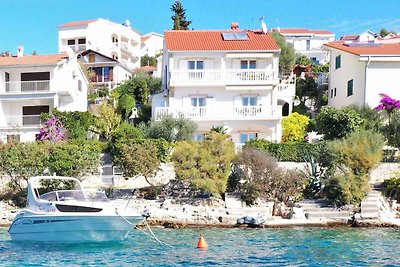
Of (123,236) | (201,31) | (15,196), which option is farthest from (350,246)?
(201,31)

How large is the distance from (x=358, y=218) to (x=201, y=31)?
75.3ft

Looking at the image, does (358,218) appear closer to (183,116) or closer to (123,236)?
(123,236)

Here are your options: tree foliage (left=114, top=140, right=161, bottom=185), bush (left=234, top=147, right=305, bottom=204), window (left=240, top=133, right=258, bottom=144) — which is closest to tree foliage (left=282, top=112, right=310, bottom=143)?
window (left=240, top=133, right=258, bottom=144)

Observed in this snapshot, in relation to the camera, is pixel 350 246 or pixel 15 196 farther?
pixel 15 196

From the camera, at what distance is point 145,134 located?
119ft

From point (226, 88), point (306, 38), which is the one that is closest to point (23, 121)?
point (226, 88)

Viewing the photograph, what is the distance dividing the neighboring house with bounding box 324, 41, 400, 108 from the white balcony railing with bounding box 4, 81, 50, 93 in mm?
23290

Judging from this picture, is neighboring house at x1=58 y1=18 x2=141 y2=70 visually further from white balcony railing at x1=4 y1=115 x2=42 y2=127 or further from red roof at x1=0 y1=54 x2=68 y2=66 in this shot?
white balcony railing at x1=4 y1=115 x2=42 y2=127

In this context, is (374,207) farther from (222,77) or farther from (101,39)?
(101,39)

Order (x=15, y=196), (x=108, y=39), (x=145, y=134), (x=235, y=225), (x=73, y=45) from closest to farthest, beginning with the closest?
(x=235, y=225) < (x=15, y=196) < (x=145, y=134) < (x=73, y=45) < (x=108, y=39)

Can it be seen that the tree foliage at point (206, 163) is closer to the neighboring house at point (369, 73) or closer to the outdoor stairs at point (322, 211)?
the outdoor stairs at point (322, 211)

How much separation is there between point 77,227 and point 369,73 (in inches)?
1025

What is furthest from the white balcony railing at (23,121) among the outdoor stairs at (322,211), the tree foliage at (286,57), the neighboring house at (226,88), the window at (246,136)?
the tree foliage at (286,57)

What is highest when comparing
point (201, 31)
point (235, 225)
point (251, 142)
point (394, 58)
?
point (201, 31)
